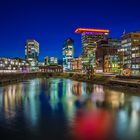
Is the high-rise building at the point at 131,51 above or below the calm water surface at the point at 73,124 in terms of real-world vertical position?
above

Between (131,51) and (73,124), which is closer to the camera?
(73,124)

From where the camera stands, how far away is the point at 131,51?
149125 millimetres

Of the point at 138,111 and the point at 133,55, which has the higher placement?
the point at 133,55

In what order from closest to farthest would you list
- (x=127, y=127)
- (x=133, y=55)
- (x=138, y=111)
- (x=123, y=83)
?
(x=127, y=127) < (x=138, y=111) < (x=123, y=83) < (x=133, y=55)

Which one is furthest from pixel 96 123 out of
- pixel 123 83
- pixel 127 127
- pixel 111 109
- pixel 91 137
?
pixel 123 83

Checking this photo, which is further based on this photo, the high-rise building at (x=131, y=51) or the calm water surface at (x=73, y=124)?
the high-rise building at (x=131, y=51)

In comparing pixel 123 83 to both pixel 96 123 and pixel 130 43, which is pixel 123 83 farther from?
pixel 130 43

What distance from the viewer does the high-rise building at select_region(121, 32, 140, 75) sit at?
14125 centimetres

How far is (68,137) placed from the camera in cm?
2362

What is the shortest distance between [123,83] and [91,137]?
53969 mm

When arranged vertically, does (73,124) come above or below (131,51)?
below

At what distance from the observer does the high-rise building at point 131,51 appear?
14125 cm

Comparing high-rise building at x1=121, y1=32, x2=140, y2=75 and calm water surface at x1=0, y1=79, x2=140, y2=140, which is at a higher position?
high-rise building at x1=121, y1=32, x2=140, y2=75

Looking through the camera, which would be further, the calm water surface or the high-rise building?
the high-rise building
